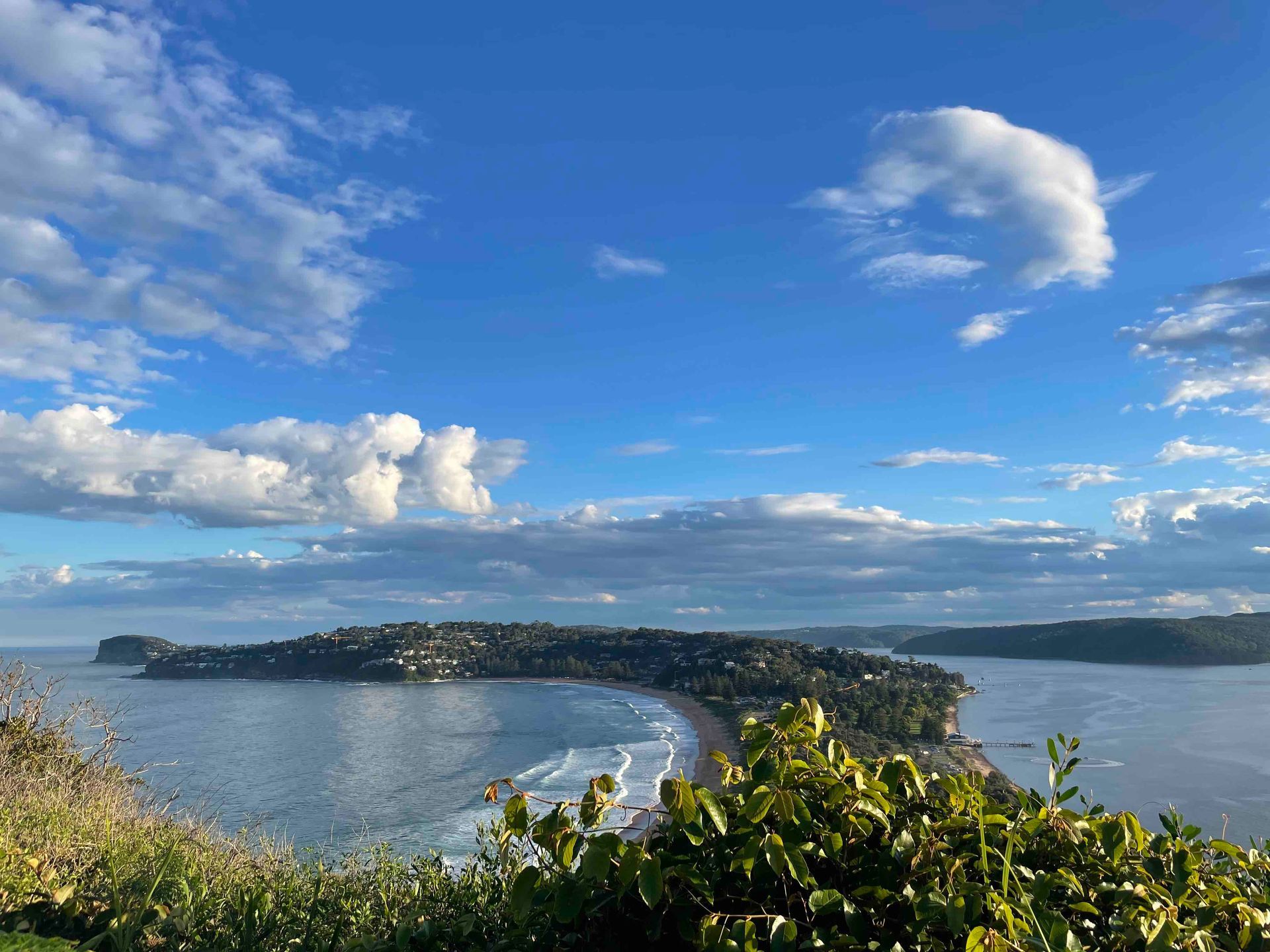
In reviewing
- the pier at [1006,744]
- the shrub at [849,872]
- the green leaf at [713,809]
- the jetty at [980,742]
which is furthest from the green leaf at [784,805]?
the pier at [1006,744]

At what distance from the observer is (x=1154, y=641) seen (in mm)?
145625

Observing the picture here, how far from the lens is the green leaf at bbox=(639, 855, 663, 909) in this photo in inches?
70.7

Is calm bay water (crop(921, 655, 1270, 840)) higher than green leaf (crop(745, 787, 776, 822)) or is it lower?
lower

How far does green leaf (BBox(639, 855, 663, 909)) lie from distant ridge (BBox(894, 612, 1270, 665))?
17234 centimetres

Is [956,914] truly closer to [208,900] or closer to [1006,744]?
[208,900]

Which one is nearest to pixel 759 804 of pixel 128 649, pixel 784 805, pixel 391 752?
pixel 784 805

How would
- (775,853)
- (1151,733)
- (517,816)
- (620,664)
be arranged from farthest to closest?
(620,664) → (1151,733) → (517,816) → (775,853)

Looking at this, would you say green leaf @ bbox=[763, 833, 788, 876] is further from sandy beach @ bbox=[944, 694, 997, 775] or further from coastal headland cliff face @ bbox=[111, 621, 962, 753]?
coastal headland cliff face @ bbox=[111, 621, 962, 753]

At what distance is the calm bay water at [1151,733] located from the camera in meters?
Answer: 41.4

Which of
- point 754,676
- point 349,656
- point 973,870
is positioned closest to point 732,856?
point 973,870

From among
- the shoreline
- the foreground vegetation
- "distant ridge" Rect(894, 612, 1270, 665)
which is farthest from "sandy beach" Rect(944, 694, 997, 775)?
"distant ridge" Rect(894, 612, 1270, 665)

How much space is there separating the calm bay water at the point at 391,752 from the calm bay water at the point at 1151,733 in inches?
957

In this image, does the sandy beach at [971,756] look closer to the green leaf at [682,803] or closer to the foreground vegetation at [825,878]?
the foreground vegetation at [825,878]

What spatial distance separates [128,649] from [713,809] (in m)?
226
